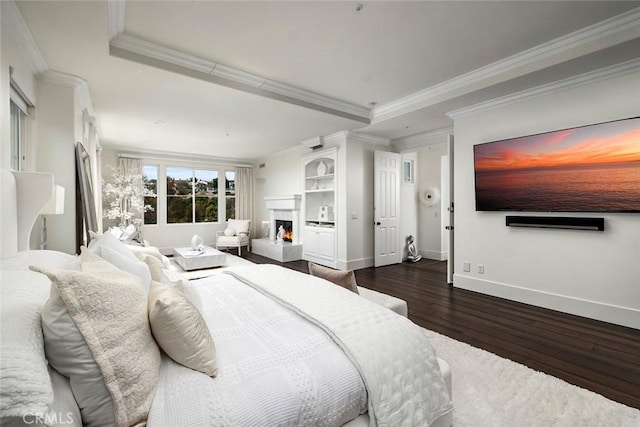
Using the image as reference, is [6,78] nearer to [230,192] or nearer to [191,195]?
[191,195]

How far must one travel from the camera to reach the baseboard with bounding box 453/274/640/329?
285 cm

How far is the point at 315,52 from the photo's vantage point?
2.90 meters

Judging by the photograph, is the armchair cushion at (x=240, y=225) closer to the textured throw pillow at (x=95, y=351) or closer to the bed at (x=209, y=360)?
the bed at (x=209, y=360)

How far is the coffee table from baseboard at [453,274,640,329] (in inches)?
163

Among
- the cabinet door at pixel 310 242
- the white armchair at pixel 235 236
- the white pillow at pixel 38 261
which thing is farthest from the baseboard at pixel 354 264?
the white pillow at pixel 38 261

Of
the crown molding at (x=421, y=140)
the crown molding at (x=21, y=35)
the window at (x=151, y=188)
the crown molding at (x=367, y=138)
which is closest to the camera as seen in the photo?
the crown molding at (x=21, y=35)

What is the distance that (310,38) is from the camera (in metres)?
2.67

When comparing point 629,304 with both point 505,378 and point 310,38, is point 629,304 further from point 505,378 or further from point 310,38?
point 310,38

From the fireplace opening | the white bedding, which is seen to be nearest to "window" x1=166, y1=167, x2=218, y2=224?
the fireplace opening

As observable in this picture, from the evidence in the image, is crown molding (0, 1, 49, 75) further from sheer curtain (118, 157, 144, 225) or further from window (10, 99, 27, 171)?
sheer curtain (118, 157, 144, 225)

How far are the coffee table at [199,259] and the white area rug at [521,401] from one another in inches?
174

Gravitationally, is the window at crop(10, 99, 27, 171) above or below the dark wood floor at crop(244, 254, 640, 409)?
above

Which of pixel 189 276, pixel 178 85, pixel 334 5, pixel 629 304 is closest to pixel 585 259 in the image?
pixel 629 304

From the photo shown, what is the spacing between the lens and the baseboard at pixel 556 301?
2850 millimetres
